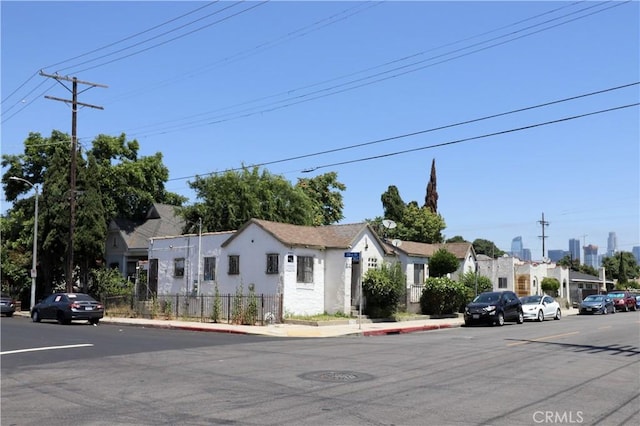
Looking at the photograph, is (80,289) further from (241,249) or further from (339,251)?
(339,251)

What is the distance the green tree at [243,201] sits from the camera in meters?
42.0

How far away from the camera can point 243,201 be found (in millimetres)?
42344

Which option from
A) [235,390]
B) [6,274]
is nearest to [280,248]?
[235,390]

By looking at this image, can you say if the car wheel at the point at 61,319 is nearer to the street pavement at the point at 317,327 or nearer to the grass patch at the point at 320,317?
the street pavement at the point at 317,327

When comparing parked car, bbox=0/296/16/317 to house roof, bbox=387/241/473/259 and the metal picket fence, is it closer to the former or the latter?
the metal picket fence

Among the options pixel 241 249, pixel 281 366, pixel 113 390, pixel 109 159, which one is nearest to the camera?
pixel 113 390

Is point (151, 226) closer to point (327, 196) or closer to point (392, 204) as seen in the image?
point (327, 196)

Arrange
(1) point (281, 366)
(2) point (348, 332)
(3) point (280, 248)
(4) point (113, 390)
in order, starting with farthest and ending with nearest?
(3) point (280, 248), (2) point (348, 332), (1) point (281, 366), (4) point (113, 390)

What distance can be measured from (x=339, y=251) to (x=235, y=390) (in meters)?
19.5

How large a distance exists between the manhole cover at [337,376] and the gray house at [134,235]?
3567cm

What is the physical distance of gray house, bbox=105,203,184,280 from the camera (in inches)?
1833

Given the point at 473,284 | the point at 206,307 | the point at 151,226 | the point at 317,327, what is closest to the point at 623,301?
the point at 473,284

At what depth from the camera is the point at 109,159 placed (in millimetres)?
48656

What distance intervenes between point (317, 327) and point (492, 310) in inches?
335
